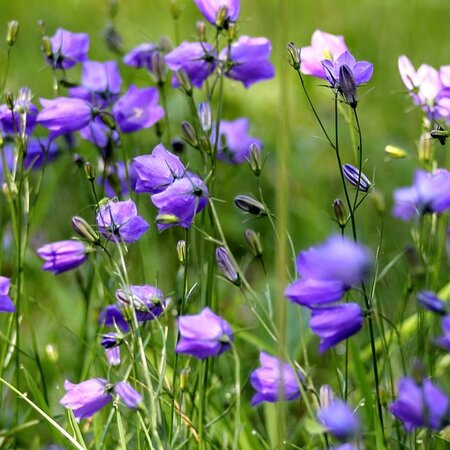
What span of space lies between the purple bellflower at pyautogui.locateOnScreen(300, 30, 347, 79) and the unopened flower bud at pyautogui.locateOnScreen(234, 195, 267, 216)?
36 centimetres

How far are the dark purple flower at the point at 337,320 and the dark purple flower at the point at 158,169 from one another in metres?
0.31

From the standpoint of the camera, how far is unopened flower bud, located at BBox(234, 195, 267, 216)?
1.33 m

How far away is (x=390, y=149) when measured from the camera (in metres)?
1.58

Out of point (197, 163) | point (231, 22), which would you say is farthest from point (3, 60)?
point (231, 22)

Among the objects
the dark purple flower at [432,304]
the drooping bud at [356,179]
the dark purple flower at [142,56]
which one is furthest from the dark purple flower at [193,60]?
the dark purple flower at [432,304]

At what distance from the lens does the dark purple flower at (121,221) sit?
4.40 feet

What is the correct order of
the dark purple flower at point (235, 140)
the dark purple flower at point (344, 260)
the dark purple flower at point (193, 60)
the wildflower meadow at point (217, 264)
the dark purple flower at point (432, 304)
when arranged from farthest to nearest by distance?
the dark purple flower at point (235, 140), the dark purple flower at point (193, 60), the wildflower meadow at point (217, 264), the dark purple flower at point (432, 304), the dark purple flower at point (344, 260)

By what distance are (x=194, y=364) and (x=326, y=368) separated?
43 cm

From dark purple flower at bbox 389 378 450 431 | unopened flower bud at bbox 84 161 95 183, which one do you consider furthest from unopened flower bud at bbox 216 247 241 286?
dark purple flower at bbox 389 378 450 431

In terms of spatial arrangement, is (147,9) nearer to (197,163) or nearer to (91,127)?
(197,163)

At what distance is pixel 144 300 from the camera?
133 cm

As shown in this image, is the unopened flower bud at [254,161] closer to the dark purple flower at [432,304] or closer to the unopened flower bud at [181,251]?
the unopened flower bud at [181,251]

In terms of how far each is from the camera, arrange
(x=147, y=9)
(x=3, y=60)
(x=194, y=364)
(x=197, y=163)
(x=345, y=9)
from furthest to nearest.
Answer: (x=147, y=9) < (x=345, y=9) < (x=3, y=60) < (x=197, y=163) < (x=194, y=364)

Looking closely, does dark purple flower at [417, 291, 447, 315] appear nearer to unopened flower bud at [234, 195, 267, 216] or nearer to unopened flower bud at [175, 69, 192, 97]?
unopened flower bud at [234, 195, 267, 216]
